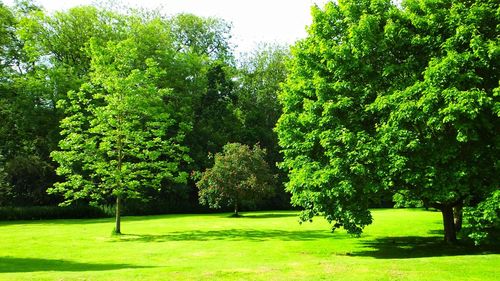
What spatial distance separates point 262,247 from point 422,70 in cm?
1129

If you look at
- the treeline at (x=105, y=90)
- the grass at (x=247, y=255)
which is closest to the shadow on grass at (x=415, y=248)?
the grass at (x=247, y=255)

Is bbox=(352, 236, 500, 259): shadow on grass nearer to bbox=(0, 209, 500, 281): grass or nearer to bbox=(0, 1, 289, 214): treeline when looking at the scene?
bbox=(0, 209, 500, 281): grass

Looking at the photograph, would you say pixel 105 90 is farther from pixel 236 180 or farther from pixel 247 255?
pixel 247 255

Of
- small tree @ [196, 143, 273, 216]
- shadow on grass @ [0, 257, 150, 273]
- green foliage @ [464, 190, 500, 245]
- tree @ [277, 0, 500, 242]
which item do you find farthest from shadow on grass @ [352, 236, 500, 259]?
small tree @ [196, 143, 273, 216]

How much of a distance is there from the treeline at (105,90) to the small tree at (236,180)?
19.1ft

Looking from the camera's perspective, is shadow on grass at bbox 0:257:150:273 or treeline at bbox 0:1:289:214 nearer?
shadow on grass at bbox 0:257:150:273

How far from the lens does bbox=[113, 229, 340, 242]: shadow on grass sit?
26.5 meters

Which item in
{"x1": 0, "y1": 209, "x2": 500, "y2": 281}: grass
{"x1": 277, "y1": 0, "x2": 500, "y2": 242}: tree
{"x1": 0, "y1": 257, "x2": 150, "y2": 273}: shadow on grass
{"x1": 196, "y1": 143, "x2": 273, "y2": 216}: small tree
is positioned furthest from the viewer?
{"x1": 196, "y1": 143, "x2": 273, "y2": 216}: small tree

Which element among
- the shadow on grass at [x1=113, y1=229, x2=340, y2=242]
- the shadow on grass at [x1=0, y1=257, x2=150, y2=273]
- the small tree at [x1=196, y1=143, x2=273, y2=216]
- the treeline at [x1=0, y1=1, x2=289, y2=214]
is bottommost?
the shadow on grass at [x1=0, y1=257, x2=150, y2=273]

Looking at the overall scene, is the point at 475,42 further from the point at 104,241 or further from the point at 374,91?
the point at 104,241

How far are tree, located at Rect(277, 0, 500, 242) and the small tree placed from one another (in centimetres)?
2508

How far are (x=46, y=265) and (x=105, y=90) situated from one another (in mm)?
28052

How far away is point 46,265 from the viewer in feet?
58.3

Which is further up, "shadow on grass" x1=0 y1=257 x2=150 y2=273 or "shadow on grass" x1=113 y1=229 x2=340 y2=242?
"shadow on grass" x1=113 y1=229 x2=340 y2=242
